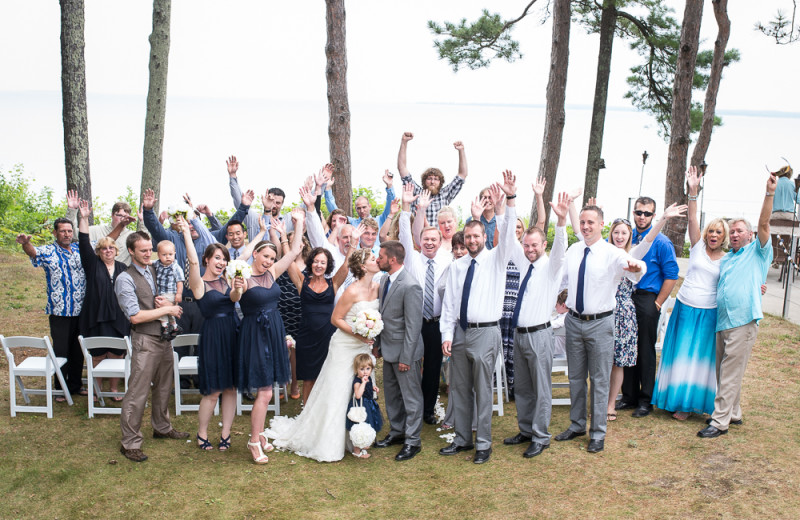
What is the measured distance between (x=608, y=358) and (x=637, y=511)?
1.36 m

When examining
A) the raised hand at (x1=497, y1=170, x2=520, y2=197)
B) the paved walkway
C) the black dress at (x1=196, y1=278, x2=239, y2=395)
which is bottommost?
the paved walkway

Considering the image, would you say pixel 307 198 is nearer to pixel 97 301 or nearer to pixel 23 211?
pixel 97 301

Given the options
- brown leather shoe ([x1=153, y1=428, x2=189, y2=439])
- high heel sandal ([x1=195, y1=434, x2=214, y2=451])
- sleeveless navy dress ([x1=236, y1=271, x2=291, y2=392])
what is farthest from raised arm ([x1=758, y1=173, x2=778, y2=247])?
brown leather shoe ([x1=153, y1=428, x2=189, y2=439])

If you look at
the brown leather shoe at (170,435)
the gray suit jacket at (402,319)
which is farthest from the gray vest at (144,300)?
the gray suit jacket at (402,319)

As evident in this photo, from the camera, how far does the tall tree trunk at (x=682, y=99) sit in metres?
11.3

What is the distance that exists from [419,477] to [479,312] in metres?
1.41

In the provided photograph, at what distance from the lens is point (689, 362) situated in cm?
638

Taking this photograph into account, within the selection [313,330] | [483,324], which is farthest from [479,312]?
[313,330]

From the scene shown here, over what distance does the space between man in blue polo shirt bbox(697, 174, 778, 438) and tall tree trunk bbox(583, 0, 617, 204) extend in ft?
31.9

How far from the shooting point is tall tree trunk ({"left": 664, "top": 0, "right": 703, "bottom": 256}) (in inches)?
445

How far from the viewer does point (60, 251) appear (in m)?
6.75

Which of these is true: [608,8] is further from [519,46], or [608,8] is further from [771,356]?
[771,356]

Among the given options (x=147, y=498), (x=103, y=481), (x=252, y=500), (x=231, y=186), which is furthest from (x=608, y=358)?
(x=231, y=186)

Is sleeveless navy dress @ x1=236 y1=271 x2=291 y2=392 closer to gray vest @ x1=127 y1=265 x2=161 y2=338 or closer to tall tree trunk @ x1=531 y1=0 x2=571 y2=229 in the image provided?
gray vest @ x1=127 y1=265 x2=161 y2=338
